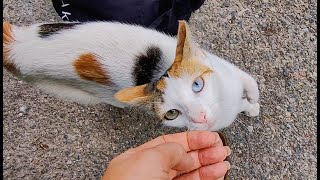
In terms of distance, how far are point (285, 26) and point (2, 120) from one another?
1489 millimetres

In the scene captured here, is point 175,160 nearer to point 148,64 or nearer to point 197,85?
point 197,85

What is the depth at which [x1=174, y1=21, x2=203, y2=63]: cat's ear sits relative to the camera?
172 centimetres

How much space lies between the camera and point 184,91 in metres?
1.80

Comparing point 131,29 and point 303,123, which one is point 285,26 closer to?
point 303,123

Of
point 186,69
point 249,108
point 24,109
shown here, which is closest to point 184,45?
point 186,69

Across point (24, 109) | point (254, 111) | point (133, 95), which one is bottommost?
point (24, 109)

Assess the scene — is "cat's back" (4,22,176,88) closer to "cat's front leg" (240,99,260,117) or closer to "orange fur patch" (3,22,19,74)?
"orange fur patch" (3,22,19,74)

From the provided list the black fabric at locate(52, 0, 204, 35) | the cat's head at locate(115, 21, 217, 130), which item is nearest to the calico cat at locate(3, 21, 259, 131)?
the cat's head at locate(115, 21, 217, 130)

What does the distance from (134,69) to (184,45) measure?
0.99 feet

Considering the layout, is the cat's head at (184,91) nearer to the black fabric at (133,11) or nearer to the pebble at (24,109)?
the black fabric at (133,11)

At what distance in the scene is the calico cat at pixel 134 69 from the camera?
1.82 meters

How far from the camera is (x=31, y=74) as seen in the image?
6.65 ft

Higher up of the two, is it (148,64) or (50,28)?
(50,28)

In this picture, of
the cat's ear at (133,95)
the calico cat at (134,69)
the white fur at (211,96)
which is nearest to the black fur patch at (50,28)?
the calico cat at (134,69)
